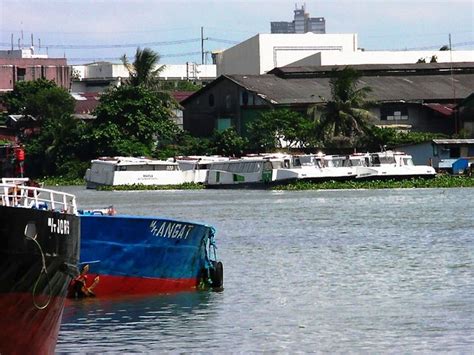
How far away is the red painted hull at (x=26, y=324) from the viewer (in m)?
15.5

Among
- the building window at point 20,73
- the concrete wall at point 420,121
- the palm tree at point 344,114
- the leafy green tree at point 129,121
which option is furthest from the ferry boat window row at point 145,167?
the building window at point 20,73

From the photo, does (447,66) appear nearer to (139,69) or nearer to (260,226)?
(139,69)

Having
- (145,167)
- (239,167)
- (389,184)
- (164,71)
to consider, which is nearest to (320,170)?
(389,184)

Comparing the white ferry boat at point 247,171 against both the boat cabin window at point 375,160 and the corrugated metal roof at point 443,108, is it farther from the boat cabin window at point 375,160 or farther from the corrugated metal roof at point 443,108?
the corrugated metal roof at point 443,108

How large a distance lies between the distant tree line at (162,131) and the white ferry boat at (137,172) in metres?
6.69

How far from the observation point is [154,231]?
78.2 feet

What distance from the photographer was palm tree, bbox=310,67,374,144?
263 ft

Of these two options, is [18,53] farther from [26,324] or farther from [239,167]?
[26,324]

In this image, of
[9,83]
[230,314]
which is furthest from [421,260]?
[9,83]

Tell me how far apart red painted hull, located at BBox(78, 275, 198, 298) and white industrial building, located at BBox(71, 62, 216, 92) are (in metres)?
113

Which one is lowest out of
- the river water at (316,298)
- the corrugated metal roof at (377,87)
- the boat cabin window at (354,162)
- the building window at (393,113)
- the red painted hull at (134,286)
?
the river water at (316,298)

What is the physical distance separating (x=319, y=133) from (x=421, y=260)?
161ft

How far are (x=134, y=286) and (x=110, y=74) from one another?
4876 inches

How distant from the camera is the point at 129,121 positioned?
86062 millimetres
